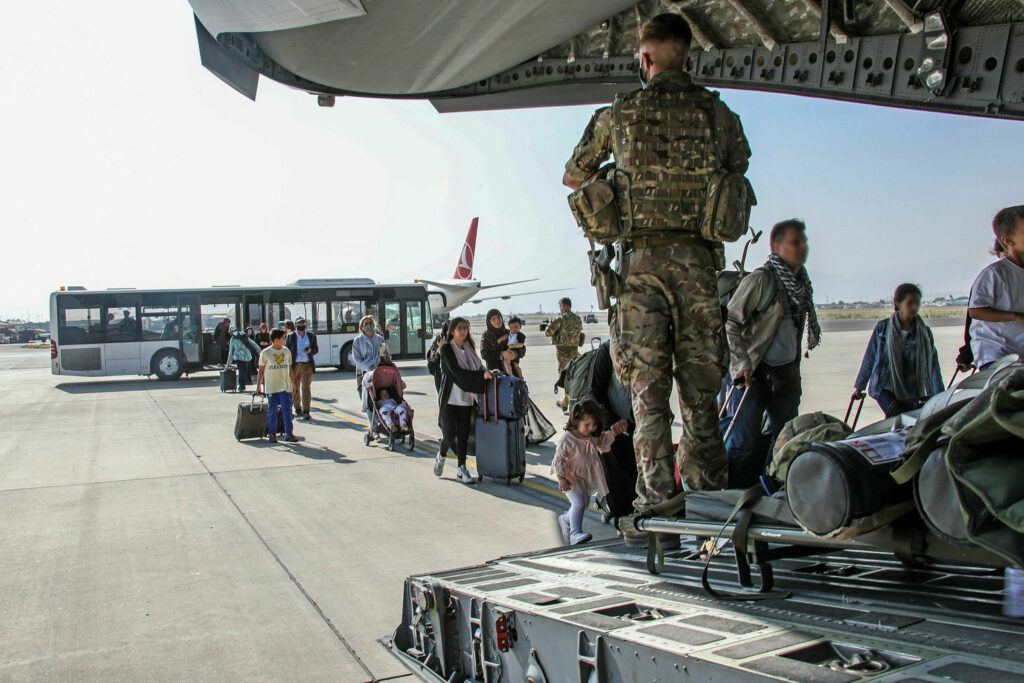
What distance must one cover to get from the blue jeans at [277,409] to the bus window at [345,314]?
1363 centimetres

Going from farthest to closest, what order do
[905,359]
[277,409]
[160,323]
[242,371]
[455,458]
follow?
1. [160,323]
2. [242,371]
3. [277,409]
4. [455,458]
5. [905,359]

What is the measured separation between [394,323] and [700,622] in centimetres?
2306

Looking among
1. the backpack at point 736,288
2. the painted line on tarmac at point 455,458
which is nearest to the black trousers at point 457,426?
the painted line on tarmac at point 455,458

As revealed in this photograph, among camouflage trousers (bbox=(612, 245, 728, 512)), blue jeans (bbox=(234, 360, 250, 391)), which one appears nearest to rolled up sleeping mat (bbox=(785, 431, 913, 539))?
camouflage trousers (bbox=(612, 245, 728, 512))

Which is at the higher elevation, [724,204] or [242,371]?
[724,204]

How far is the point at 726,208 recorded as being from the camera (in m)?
3.16

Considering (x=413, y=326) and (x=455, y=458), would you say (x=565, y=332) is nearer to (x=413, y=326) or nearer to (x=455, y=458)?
(x=455, y=458)

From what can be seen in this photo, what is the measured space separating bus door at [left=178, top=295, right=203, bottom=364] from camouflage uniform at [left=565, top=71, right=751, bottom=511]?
21650 mm


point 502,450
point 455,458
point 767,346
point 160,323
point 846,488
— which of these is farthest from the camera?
point 160,323

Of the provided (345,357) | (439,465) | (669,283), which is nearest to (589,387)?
(669,283)

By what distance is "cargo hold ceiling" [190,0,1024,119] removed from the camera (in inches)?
234

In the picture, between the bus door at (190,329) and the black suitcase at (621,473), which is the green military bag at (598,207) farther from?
the bus door at (190,329)

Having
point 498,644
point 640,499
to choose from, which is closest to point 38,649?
point 498,644

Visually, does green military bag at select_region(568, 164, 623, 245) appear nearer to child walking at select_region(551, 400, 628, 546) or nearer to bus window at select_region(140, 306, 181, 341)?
child walking at select_region(551, 400, 628, 546)
